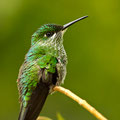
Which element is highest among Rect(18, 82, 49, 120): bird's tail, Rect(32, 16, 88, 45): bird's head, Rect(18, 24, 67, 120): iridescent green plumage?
Rect(32, 16, 88, 45): bird's head

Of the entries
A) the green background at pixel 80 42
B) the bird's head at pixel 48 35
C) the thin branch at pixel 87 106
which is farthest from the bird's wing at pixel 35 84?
the green background at pixel 80 42

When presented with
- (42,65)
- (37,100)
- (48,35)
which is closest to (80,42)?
(48,35)

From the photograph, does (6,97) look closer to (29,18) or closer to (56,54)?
(29,18)

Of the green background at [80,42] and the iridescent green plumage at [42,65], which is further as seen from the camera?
the green background at [80,42]

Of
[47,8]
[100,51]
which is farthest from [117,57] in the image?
[47,8]

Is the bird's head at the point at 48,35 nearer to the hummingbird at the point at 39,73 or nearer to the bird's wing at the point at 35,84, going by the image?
the hummingbird at the point at 39,73

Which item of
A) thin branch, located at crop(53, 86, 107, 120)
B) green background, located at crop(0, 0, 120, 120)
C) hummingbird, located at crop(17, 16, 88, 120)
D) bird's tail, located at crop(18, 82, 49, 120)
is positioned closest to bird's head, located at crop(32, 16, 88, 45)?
hummingbird, located at crop(17, 16, 88, 120)

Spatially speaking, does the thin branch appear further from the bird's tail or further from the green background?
the green background

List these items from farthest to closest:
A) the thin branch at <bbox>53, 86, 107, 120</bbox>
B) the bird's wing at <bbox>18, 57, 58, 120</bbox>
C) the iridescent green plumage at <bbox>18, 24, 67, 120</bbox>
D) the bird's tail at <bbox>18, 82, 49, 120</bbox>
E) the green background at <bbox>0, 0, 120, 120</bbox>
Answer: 1. the green background at <bbox>0, 0, 120, 120</bbox>
2. the iridescent green plumage at <bbox>18, 24, 67, 120</bbox>
3. the bird's wing at <bbox>18, 57, 58, 120</bbox>
4. the bird's tail at <bbox>18, 82, 49, 120</bbox>
5. the thin branch at <bbox>53, 86, 107, 120</bbox>
